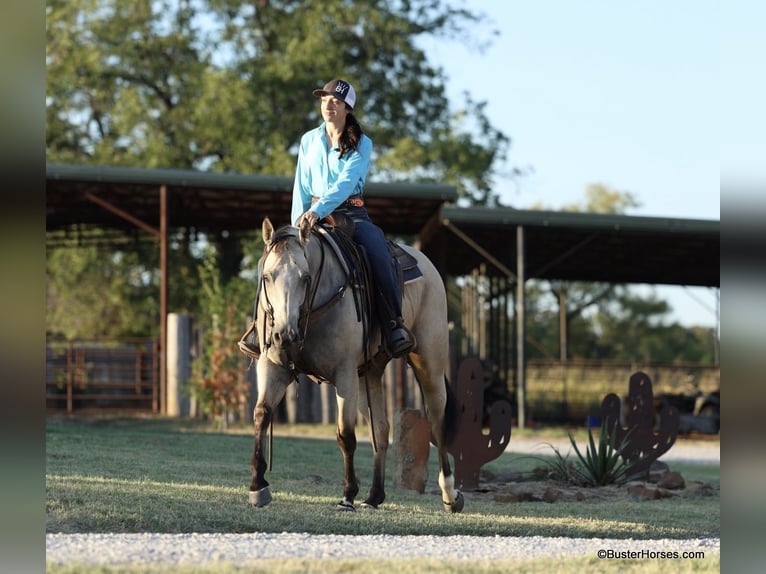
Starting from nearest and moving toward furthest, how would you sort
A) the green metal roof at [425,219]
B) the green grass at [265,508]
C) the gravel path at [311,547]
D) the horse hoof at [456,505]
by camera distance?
the gravel path at [311,547] → the green grass at [265,508] → the horse hoof at [456,505] → the green metal roof at [425,219]

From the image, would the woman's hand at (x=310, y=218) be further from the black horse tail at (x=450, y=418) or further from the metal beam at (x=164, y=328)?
the metal beam at (x=164, y=328)

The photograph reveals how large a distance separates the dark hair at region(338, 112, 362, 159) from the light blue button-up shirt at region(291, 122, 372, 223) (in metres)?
0.03

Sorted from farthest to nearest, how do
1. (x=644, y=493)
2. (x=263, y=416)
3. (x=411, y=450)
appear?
(x=644, y=493)
(x=411, y=450)
(x=263, y=416)

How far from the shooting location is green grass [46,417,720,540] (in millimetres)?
8289

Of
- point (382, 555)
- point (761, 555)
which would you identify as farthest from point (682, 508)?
point (382, 555)

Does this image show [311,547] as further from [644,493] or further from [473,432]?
[644,493]

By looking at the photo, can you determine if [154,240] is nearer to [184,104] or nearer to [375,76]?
[184,104]

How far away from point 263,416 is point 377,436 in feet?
4.68

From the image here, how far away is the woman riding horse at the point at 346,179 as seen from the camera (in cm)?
958

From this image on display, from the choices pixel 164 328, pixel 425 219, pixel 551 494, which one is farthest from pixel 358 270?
pixel 425 219

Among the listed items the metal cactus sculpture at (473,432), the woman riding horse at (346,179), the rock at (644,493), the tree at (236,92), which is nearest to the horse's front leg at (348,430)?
the woman riding horse at (346,179)

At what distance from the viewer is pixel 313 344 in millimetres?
9031

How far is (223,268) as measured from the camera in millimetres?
33781

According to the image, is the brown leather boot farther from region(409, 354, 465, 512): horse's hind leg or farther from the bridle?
region(409, 354, 465, 512): horse's hind leg
